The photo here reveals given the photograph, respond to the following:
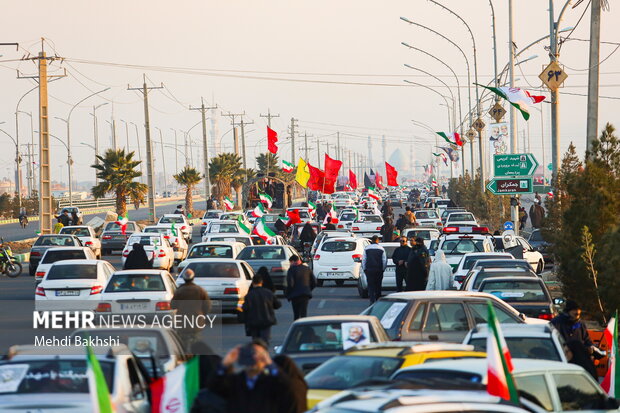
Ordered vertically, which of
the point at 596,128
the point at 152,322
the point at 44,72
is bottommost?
the point at 152,322

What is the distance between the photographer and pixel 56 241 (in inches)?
1692

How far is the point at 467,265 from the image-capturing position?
28562 millimetres

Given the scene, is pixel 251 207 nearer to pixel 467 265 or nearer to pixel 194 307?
pixel 467 265

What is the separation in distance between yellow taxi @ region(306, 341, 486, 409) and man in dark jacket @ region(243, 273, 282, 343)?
623cm

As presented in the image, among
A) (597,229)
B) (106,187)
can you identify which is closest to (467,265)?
(597,229)

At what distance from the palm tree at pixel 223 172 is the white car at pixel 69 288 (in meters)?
80.8

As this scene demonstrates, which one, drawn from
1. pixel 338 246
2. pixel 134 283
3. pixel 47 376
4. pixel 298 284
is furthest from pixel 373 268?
pixel 47 376

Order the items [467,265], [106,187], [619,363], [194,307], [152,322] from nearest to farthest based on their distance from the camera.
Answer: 1. [619,363]
2. [194,307]
3. [152,322]
4. [467,265]
5. [106,187]

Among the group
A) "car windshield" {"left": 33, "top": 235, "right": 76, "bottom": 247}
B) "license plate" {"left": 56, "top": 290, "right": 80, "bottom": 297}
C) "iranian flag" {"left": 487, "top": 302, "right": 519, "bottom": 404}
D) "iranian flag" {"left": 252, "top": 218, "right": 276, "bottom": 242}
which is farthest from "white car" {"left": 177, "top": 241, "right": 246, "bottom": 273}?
"iranian flag" {"left": 487, "top": 302, "right": 519, "bottom": 404}

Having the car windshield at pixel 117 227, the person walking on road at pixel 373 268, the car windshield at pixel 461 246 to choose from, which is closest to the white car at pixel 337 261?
the car windshield at pixel 461 246

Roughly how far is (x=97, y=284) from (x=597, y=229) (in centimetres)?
1056

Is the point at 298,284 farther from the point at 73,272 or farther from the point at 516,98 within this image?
the point at 516,98

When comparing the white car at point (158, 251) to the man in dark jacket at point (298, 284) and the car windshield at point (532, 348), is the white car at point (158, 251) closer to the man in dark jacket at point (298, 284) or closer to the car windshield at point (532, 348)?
the man in dark jacket at point (298, 284)

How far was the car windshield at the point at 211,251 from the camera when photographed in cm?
3344
